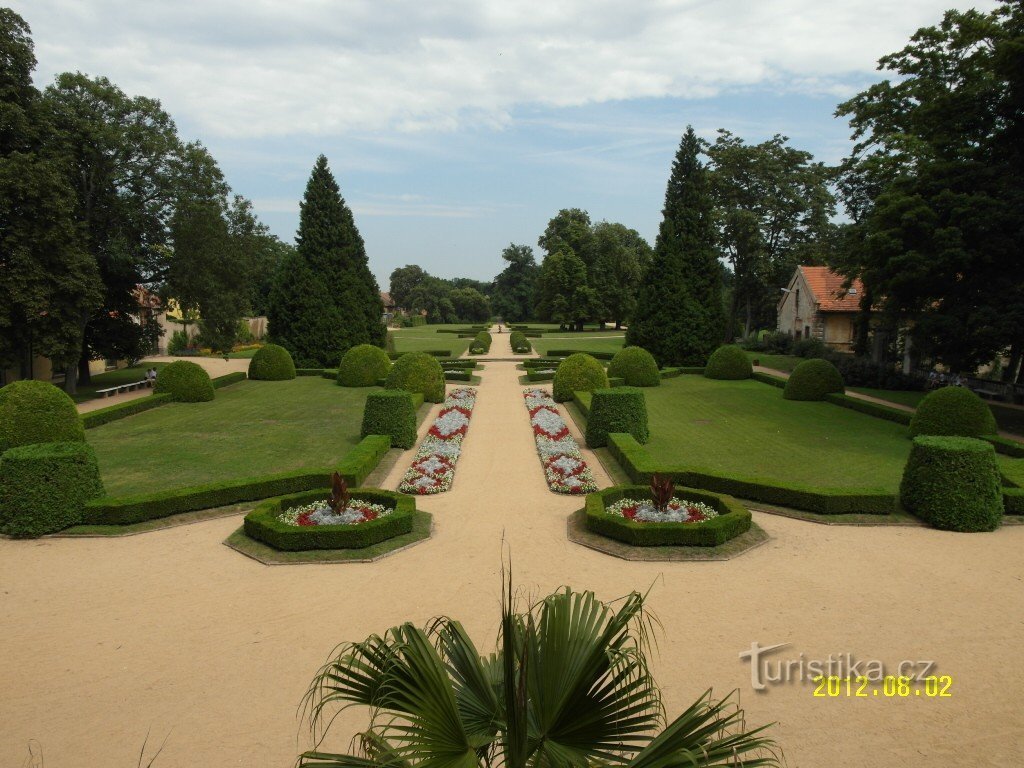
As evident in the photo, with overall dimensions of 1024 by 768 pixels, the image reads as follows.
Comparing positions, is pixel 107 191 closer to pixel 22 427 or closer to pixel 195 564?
pixel 22 427

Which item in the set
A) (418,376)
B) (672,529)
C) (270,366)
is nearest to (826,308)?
(418,376)

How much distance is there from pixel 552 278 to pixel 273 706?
63.1 m

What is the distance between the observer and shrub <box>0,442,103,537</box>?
11930mm

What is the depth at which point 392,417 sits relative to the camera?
18625mm

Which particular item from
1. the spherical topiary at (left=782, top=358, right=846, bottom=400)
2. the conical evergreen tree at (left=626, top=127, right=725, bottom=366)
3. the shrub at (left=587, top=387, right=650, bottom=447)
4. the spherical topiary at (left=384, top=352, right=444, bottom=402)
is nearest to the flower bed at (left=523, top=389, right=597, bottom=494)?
the shrub at (left=587, top=387, right=650, bottom=447)

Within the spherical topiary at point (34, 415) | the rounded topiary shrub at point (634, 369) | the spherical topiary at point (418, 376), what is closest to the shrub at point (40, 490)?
the spherical topiary at point (34, 415)

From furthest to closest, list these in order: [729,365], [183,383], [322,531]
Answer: [729,365] → [183,383] → [322,531]

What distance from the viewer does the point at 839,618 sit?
28.6 ft

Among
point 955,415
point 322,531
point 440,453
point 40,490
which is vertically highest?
point 955,415

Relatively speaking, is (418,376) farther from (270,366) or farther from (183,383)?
(270,366)

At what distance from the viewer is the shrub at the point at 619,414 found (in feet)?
60.3

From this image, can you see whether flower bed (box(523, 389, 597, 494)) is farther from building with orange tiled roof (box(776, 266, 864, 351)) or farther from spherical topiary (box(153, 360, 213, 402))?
building with orange tiled roof (box(776, 266, 864, 351))

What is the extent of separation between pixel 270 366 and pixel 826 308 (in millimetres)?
31744

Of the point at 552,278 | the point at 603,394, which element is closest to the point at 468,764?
the point at 603,394
